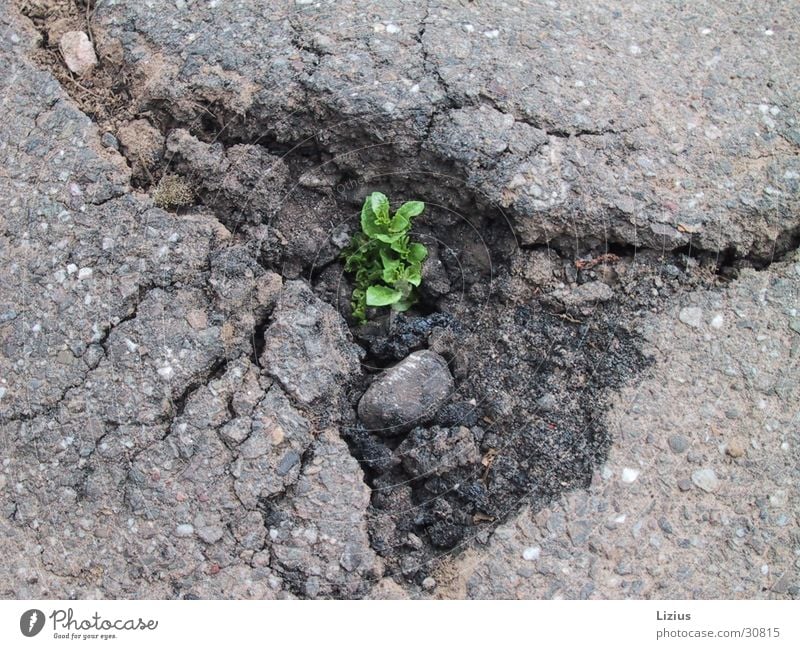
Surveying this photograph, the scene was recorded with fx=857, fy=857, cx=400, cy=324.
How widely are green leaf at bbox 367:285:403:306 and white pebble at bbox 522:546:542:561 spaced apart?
3.03 ft

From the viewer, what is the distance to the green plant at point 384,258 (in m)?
2.90

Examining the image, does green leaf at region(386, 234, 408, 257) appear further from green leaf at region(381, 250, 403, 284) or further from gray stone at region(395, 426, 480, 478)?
gray stone at region(395, 426, 480, 478)

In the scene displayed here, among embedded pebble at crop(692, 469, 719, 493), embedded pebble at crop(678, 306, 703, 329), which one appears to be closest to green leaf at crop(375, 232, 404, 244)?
embedded pebble at crop(678, 306, 703, 329)

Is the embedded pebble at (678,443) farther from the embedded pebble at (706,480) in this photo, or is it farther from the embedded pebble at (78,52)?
the embedded pebble at (78,52)

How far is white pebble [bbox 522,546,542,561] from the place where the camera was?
2.50 m

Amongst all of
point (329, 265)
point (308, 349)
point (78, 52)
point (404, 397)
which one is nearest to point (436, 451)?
point (404, 397)

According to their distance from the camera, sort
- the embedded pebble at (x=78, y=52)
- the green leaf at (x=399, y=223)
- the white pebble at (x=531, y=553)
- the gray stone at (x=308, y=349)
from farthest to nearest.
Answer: the embedded pebble at (x=78, y=52)
the green leaf at (x=399, y=223)
the gray stone at (x=308, y=349)
the white pebble at (x=531, y=553)

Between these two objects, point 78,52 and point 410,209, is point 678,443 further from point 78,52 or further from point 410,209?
point 78,52

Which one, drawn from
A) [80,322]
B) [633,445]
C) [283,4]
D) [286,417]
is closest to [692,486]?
[633,445]

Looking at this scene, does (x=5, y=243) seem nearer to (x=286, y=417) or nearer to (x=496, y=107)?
(x=286, y=417)

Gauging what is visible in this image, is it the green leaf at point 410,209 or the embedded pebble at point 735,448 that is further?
the green leaf at point 410,209

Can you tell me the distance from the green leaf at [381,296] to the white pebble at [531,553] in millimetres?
924

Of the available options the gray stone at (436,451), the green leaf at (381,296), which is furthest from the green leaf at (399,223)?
the gray stone at (436,451)

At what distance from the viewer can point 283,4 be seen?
3139mm
